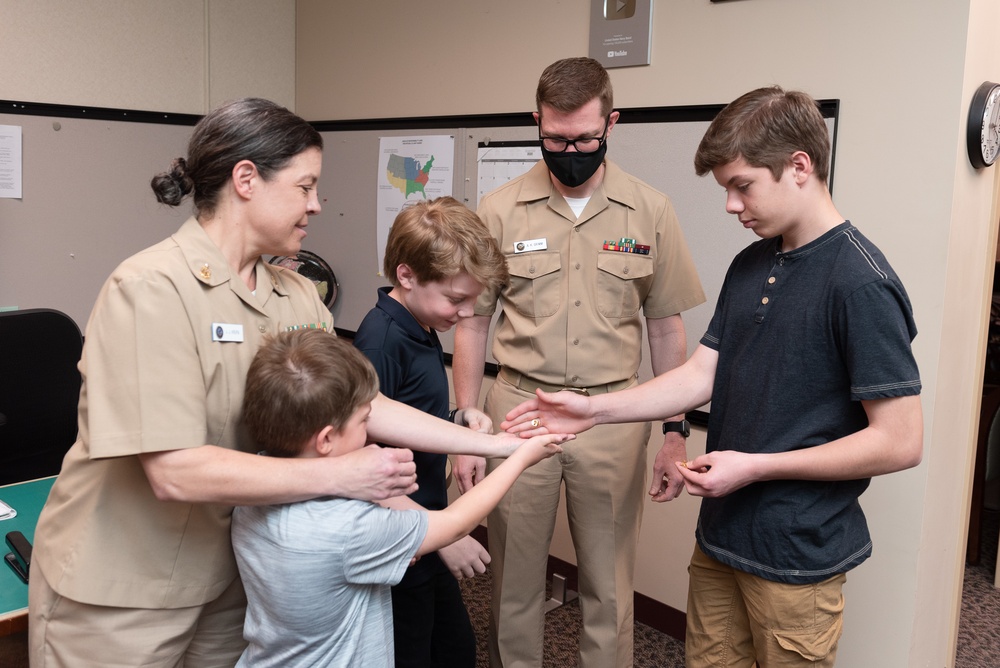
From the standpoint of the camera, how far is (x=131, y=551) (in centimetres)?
131

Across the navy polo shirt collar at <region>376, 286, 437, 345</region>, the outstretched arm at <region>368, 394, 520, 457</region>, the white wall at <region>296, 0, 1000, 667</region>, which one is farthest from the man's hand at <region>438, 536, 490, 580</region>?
the white wall at <region>296, 0, 1000, 667</region>

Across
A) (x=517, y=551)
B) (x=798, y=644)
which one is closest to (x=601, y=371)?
(x=517, y=551)

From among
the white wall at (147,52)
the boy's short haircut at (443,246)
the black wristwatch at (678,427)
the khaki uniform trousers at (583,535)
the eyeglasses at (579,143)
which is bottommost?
the khaki uniform trousers at (583,535)

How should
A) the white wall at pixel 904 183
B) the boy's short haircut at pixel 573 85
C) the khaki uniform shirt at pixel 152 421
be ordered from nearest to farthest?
the khaki uniform shirt at pixel 152 421
the boy's short haircut at pixel 573 85
the white wall at pixel 904 183

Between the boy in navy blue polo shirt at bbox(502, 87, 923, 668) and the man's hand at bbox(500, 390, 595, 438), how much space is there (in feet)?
1.20

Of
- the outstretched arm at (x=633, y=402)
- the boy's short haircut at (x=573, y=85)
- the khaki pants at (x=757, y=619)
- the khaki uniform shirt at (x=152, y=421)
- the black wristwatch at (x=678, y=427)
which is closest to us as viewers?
the khaki uniform shirt at (x=152, y=421)

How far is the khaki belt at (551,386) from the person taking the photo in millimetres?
2217

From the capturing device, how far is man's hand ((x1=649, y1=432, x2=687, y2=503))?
2.11 m

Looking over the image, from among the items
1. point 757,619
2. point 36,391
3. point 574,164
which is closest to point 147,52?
point 36,391

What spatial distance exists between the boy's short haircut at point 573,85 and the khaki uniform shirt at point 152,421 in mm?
983

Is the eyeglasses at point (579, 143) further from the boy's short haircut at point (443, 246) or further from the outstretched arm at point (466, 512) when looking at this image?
the outstretched arm at point (466, 512)

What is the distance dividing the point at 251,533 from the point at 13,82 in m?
2.87

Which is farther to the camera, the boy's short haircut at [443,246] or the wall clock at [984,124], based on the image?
the wall clock at [984,124]

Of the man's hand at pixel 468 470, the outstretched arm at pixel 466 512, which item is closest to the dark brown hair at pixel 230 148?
the outstretched arm at pixel 466 512
